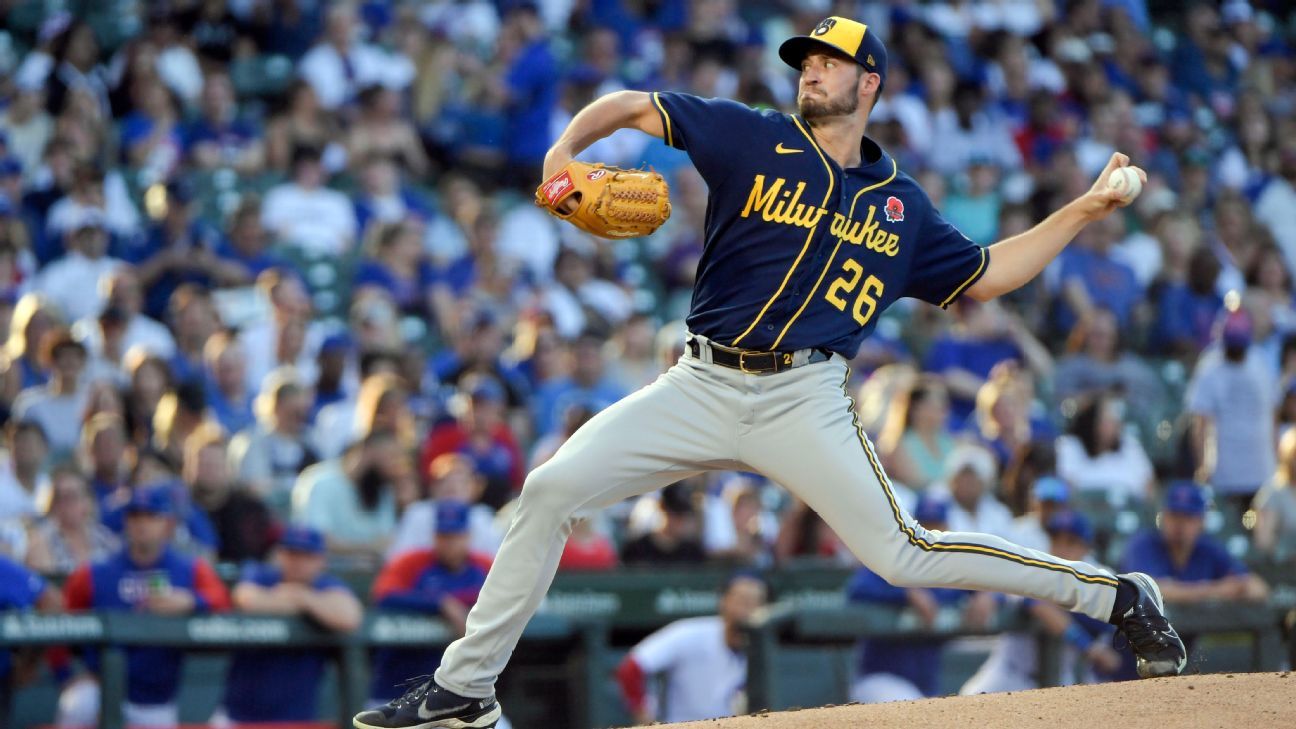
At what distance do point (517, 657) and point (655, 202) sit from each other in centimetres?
325

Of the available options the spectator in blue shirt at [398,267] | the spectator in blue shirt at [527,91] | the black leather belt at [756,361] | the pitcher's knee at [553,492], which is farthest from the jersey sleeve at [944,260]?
the spectator in blue shirt at [527,91]

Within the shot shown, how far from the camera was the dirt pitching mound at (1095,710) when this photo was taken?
470 cm

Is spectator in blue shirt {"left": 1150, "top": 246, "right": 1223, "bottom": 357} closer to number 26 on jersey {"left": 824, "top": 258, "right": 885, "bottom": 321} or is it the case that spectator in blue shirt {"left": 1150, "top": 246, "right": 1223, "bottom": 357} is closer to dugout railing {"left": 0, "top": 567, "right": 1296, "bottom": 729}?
dugout railing {"left": 0, "top": 567, "right": 1296, "bottom": 729}

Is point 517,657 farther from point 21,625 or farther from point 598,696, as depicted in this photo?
point 21,625

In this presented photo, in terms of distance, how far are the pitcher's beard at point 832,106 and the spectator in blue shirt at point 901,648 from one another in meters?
3.40

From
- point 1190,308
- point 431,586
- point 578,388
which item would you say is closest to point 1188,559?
point 578,388

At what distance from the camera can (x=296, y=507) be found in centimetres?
809

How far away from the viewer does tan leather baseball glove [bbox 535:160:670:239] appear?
173 inches

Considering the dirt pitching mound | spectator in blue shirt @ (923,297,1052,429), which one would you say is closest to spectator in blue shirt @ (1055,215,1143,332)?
spectator in blue shirt @ (923,297,1052,429)

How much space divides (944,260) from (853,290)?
0.35 meters

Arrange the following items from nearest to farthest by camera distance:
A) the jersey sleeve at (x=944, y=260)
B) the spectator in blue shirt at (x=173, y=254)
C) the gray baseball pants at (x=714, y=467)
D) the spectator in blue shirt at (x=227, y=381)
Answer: the gray baseball pants at (x=714, y=467) < the jersey sleeve at (x=944, y=260) < the spectator in blue shirt at (x=227, y=381) < the spectator in blue shirt at (x=173, y=254)

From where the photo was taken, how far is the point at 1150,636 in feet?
15.8

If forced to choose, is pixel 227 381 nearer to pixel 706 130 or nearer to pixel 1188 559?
pixel 1188 559

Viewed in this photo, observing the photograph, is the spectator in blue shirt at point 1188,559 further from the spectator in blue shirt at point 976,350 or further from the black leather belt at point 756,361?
the black leather belt at point 756,361
